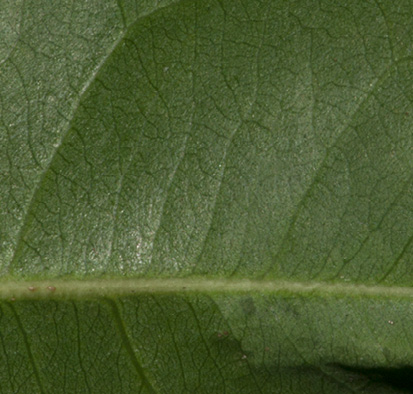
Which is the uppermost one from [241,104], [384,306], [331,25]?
[331,25]

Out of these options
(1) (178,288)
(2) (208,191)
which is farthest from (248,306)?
(2) (208,191)

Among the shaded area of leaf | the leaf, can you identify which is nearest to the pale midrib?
the leaf

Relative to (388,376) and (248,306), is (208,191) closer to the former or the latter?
(248,306)

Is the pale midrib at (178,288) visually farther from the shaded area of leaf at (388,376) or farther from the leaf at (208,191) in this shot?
the shaded area of leaf at (388,376)

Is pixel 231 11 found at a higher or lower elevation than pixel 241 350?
higher

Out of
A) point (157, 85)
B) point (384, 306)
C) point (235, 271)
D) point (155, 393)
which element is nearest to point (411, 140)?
point (384, 306)

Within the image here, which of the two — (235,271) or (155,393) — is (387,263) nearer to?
(235,271)

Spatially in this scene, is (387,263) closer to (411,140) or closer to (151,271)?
(411,140)

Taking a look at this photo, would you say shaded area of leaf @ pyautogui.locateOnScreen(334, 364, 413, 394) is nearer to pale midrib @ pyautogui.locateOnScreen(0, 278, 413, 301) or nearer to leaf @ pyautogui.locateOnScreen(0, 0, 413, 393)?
leaf @ pyautogui.locateOnScreen(0, 0, 413, 393)
